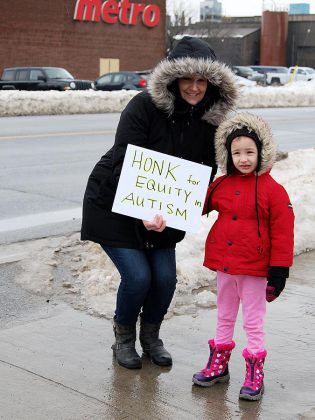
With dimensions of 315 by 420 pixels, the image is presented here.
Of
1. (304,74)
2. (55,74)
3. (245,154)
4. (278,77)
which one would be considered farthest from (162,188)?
(304,74)

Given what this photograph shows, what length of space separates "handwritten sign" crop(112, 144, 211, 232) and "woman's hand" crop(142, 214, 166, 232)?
34 millimetres

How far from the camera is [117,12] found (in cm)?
4344

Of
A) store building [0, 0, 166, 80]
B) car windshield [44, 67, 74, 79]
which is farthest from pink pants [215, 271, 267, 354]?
store building [0, 0, 166, 80]

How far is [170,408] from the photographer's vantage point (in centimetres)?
379

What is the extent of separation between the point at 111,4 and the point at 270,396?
4114 centimetres

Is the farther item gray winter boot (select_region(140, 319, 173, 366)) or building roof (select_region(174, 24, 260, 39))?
building roof (select_region(174, 24, 260, 39))

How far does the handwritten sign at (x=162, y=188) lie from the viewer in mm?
4070

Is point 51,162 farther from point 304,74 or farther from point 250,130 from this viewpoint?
point 304,74

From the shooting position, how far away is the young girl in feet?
12.7

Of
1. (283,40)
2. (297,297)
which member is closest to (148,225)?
(297,297)

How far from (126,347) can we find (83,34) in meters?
39.3

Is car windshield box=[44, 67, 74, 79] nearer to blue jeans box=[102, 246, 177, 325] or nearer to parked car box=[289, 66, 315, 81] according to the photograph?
blue jeans box=[102, 246, 177, 325]

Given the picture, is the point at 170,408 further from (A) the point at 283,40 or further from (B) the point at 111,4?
(A) the point at 283,40

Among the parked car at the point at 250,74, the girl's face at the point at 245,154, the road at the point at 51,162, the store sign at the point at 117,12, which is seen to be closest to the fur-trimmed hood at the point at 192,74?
the girl's face at the point at 245,154
